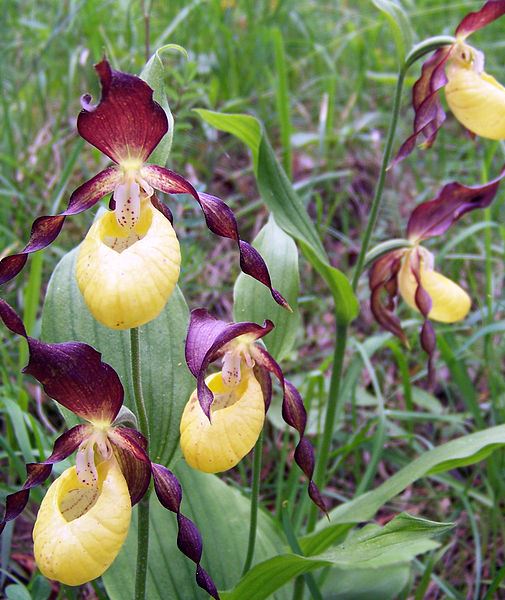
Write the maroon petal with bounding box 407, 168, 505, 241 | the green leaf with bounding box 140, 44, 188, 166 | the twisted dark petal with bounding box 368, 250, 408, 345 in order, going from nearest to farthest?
1. the green leaf with bounding box 140, 44, 188, 166
2. the maroon petal with bounding box 407, 168, 505, 241
3. the twisted dark petal with bounding box 368, 250, 408, 345

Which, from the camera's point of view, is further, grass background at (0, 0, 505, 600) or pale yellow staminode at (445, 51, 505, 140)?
grass background at (0, 0, 505, 600)

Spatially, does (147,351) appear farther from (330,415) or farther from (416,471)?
(416,471)

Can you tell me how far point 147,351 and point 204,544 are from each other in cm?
46

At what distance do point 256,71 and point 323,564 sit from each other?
7.47 ft

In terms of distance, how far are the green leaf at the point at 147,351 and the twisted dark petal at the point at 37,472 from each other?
191mm

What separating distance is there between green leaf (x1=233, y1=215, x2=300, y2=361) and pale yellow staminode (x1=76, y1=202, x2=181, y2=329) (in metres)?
0.43

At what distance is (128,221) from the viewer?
1.08 meters

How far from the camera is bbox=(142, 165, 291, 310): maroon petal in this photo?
1.05 m

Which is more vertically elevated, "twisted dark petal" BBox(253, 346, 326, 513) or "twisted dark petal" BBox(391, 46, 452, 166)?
"twisted dark petal" BBox(391, 46, 452, 166)

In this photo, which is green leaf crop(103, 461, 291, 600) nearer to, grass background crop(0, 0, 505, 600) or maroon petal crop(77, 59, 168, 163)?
grass background crop(0, 0, 505, 600)

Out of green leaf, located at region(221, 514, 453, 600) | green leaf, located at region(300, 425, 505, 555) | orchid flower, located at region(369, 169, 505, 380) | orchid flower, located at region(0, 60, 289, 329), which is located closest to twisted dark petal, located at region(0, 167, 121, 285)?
orchid flower, located at region(0, 60, 289, 329)

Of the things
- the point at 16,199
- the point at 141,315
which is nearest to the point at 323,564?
the point at 141,315

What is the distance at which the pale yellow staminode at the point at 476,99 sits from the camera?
161 cm

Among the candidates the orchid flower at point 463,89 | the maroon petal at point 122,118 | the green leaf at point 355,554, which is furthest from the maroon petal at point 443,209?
the maroon petal at point 122,118
